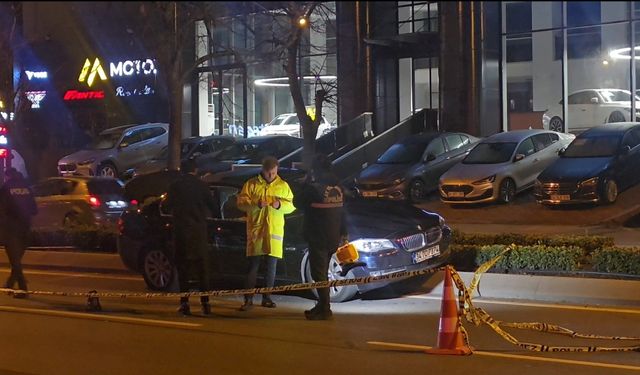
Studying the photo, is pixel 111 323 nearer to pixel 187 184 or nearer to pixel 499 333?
pixel 187 184

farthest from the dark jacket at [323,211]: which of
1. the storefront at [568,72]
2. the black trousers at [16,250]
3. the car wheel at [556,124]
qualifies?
the car wheel at [556,124]

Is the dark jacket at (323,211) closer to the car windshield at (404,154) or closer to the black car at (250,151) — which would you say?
the car windshield at (404,154)

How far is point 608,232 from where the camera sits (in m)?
18.0

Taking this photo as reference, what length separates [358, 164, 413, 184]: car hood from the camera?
23.5m

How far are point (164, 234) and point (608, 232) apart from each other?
9767mm

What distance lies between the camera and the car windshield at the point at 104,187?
19.3 m

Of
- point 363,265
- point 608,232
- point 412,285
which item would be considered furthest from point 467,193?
point 363,265

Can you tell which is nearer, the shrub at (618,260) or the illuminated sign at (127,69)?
the shrub at (618,260)

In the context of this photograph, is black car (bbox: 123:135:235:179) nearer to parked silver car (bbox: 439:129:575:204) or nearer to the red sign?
parked silver car (bbox: 439:129:575:204)

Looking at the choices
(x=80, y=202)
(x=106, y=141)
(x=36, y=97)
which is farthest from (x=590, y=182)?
(x=36, y=97)

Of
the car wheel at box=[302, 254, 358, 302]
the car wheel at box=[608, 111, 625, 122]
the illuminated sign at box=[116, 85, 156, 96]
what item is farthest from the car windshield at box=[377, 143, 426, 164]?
the illuminated sign at box=[116, 85, 156, 96]

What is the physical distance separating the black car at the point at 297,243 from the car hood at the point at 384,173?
11.4 m

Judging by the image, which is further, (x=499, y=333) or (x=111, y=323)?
(x=111, y=323)

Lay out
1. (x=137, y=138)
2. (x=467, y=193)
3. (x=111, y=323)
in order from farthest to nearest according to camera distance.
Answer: (x=137, y=138), (x=467, y=193), (x=111, y=323)
